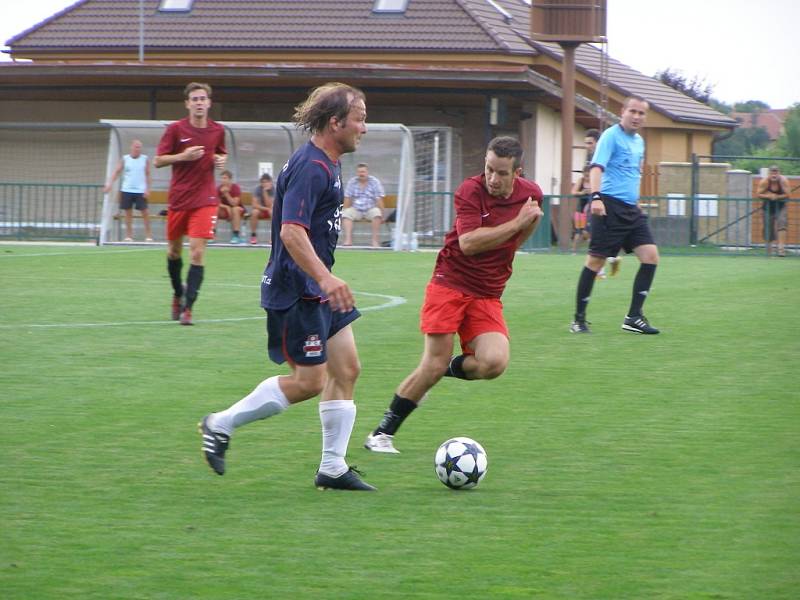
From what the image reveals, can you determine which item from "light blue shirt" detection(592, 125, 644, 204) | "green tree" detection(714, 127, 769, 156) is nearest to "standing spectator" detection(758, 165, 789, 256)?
"light blue shirt" detection(592, 125, 644, 204)

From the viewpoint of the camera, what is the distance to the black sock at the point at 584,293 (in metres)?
11.1

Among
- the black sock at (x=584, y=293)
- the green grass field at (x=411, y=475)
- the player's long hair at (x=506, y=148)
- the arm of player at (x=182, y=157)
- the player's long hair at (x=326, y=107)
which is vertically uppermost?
the arm of player at (x=182, y=157)

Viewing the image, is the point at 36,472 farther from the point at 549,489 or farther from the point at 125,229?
the point at 125,229

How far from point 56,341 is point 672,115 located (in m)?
27.8

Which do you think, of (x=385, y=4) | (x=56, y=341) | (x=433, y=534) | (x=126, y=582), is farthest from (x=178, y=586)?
(x=385, y=4)

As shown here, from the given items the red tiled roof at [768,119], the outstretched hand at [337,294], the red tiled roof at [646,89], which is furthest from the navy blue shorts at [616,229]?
the red tiled roof at [768,119]

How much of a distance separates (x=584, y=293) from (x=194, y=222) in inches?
136

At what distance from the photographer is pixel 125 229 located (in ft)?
87.1

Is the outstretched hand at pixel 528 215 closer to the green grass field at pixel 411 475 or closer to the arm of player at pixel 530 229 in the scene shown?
the arm of player at pixel 530 229

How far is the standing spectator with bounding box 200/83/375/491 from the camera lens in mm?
5297

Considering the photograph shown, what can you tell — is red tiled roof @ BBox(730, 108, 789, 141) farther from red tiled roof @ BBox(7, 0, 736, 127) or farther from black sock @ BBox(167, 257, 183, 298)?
black sock @ BBox(167, 257, 183, 298)

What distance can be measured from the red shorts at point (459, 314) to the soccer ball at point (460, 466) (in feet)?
3.10

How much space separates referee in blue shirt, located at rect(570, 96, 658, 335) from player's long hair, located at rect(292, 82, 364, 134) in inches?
232

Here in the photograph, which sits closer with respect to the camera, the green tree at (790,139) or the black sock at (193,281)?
the black sock at (193,281)
